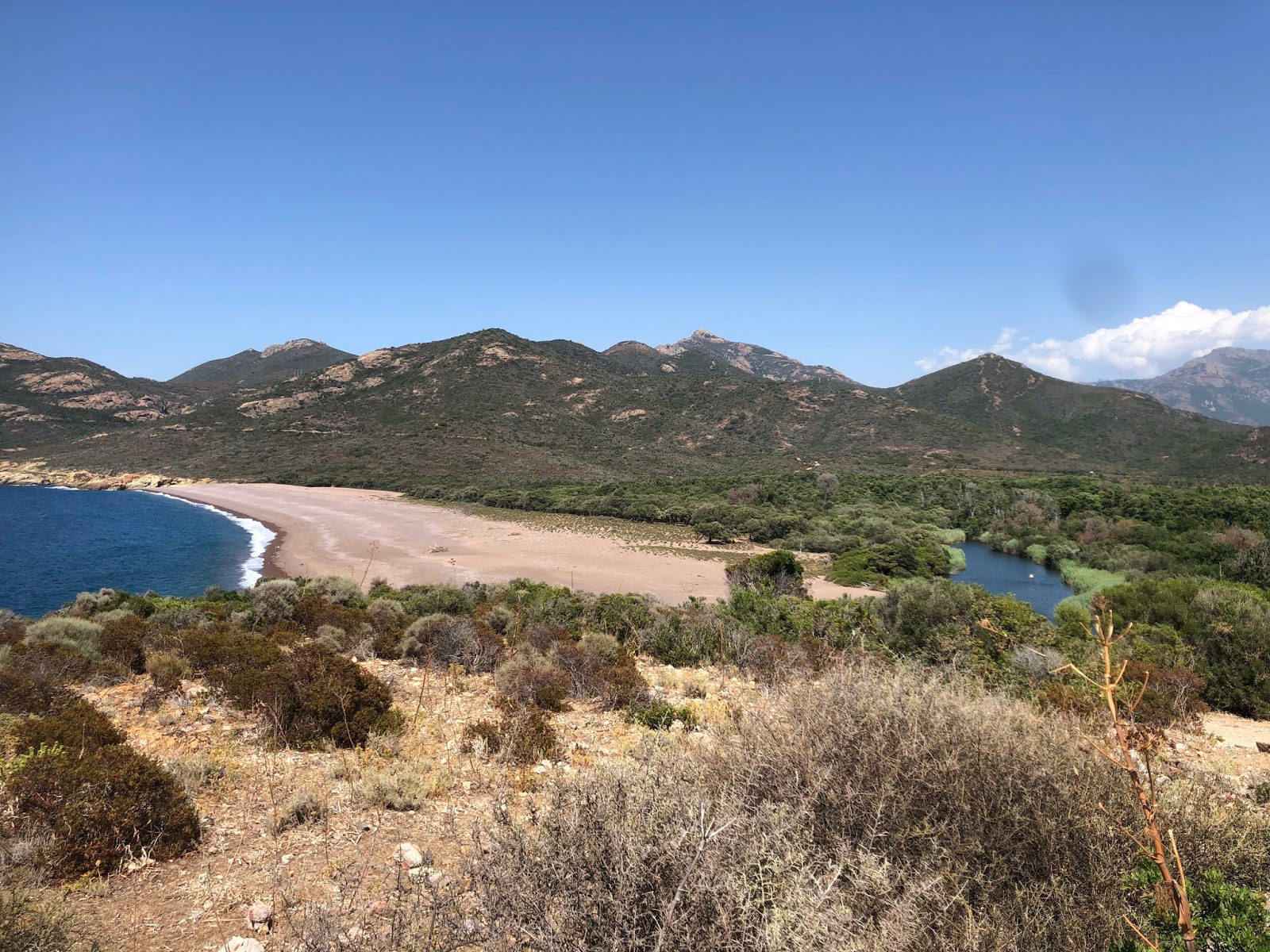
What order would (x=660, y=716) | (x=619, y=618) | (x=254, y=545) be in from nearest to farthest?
1. (x=660, y=716)
2. (x=619, y=618)
3. (x=254, y=545)

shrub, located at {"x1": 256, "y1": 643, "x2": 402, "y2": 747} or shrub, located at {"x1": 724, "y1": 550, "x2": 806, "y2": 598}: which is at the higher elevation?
shrub, located at {"x1": 256, "y1": 643, "x2": 402, "y2": 747}

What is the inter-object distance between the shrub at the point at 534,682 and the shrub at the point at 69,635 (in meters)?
5.76

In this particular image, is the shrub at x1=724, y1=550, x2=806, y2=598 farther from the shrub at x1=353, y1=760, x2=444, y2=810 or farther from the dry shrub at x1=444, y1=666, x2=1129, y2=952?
the dry shrub at x1=444, y1=666, x2=1129, y2=952

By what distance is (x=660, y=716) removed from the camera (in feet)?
22.5

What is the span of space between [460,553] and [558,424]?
60933 mm

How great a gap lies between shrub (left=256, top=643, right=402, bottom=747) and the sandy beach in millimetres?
16316

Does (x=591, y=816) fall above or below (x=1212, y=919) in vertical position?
below

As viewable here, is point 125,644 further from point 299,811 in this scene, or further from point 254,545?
point 254,545

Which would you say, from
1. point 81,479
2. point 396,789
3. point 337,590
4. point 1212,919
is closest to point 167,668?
point 396,789

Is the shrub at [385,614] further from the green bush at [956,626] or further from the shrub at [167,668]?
the green bush at [956,626]

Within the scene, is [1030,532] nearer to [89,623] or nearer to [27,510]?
[89,623]

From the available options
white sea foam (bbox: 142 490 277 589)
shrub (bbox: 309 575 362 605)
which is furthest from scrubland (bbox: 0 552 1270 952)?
white sea foam (bbox: 142 490 277 589)

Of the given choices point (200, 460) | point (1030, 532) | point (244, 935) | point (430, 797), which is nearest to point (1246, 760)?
point (430, 797)

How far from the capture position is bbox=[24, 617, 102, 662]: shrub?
28.0 ft
